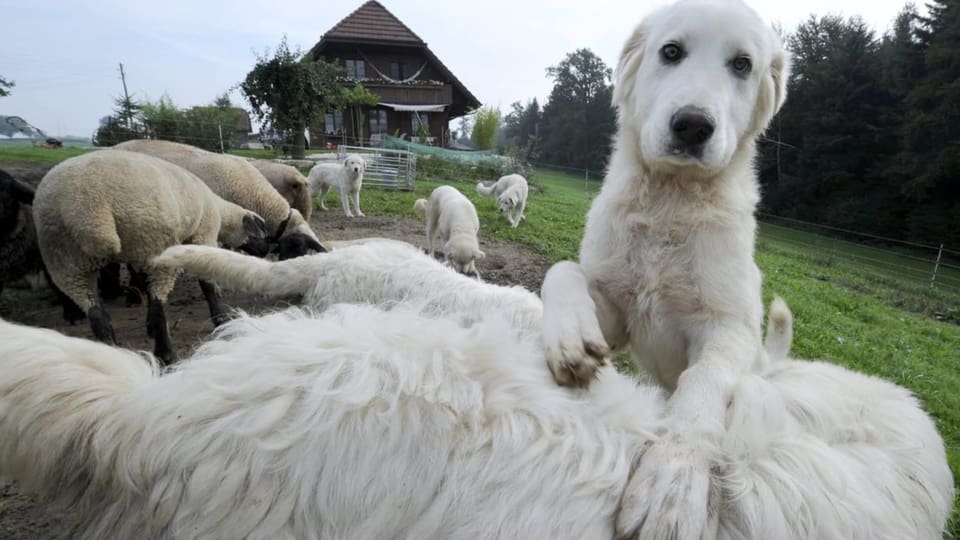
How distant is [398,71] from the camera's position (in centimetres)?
3834

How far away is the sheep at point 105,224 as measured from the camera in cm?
411

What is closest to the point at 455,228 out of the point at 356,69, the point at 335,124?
the point at 335,124

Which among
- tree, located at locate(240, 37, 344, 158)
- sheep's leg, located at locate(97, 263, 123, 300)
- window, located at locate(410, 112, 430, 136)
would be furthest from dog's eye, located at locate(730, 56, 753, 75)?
window, located at locate(410, 112, 430, 136)

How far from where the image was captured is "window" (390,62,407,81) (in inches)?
1500

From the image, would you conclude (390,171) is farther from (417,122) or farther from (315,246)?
(417,122)

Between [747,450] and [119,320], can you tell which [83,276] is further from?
[747,450]

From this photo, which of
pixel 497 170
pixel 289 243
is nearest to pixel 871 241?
pixel 497 170

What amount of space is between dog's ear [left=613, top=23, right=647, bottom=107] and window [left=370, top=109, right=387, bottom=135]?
1472 inches

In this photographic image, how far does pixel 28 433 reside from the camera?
3.51 ft

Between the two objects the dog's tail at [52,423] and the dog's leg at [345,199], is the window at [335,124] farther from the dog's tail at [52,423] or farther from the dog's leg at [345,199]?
the dog's tail at [52,423]

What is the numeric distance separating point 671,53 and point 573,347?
5.71 ft

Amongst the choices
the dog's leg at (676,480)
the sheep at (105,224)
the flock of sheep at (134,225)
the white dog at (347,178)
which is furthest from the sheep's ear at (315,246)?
the white dog at (347,178)

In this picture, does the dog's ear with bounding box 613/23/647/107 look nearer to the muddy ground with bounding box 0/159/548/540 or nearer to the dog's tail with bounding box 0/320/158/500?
the dog's tail with bounding box 0/320/158/500

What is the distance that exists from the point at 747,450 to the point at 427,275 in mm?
3135
